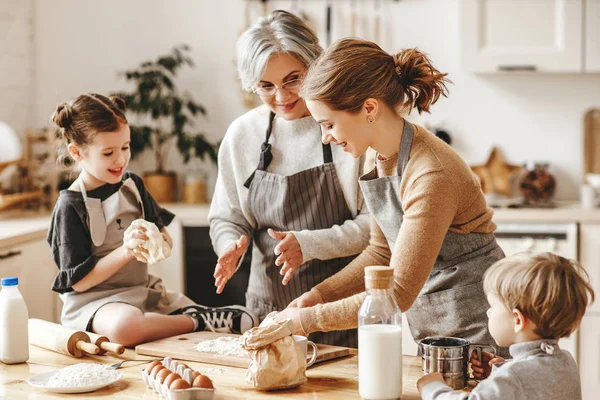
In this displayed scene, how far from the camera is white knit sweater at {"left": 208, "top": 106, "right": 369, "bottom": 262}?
2133mm

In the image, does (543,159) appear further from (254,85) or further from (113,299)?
(113,299)

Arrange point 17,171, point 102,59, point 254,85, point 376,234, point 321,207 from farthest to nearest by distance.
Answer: point 102,59 → point 17,171 → point 321,207 → point 254,85 → point 376,234

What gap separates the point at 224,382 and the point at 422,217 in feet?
1.72

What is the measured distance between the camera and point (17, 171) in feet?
13.4

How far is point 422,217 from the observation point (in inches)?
61.4

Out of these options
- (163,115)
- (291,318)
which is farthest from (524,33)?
(291,318)

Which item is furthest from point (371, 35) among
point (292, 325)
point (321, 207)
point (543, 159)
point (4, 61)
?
point (292, 325)

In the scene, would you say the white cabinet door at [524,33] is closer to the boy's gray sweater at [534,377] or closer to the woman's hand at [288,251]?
the woman's hand at [288,251]

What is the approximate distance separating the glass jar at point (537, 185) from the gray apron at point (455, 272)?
2.30 meters

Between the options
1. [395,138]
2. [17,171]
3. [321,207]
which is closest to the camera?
[395,138]

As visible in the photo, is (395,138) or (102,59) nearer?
(395,138)

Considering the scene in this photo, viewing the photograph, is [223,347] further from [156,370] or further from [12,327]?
[12,327]

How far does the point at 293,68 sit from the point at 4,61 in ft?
8.81

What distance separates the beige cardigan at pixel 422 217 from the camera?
1.55m
